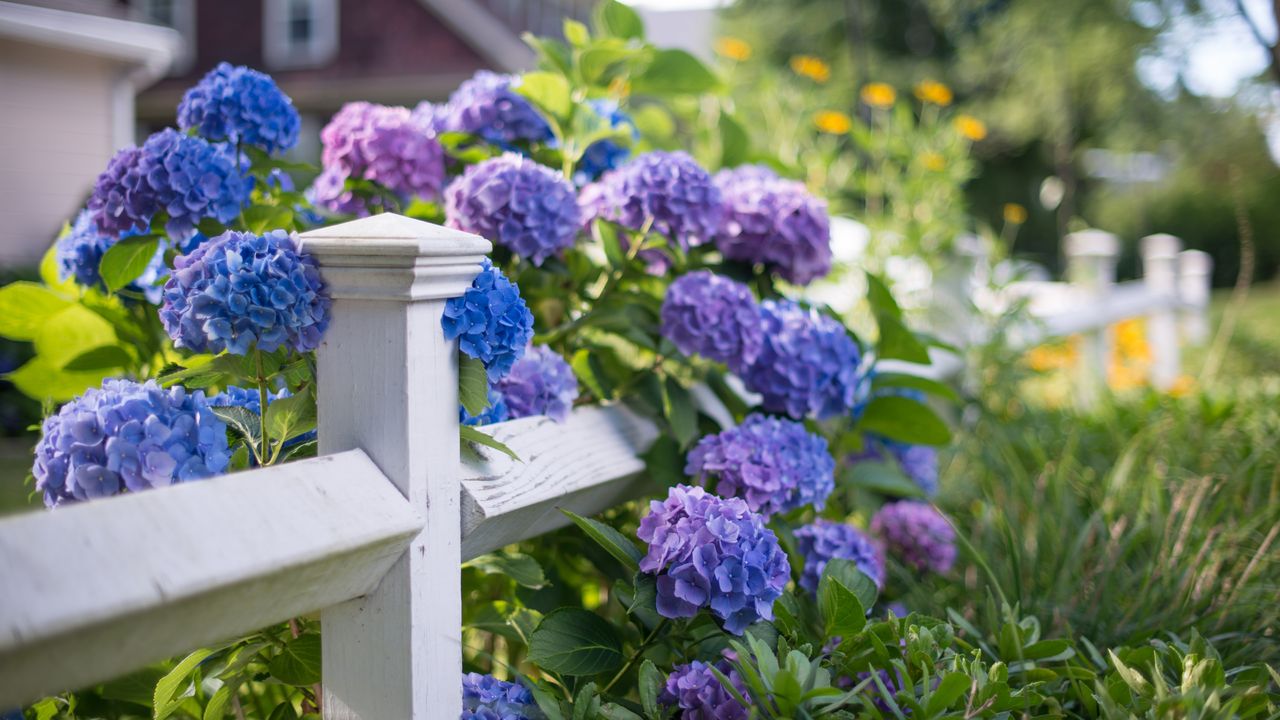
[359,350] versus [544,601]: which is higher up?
[359,350]

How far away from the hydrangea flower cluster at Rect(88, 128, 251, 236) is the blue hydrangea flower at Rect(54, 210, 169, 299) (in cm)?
14

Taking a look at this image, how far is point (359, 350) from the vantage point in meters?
0.98

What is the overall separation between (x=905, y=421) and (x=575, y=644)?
3.11ft

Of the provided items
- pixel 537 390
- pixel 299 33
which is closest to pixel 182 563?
pixel 537 390

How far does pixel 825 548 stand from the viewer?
1.54m

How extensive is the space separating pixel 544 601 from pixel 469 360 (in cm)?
54

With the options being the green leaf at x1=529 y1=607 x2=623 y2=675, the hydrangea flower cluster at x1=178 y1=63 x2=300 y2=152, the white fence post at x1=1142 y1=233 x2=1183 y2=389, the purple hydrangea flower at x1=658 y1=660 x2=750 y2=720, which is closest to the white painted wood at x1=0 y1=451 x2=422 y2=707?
the green leaf at x1=529 y1=607 x2=623 y2=675

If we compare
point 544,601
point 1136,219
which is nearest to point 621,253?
point 544,601

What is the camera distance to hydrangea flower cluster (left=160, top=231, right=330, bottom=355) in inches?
38.5

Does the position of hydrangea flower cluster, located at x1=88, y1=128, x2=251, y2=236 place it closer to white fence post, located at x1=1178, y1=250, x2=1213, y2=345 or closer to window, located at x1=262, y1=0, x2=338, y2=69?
white fence post, located at x1=1178, y1=250, x2=1213, y2=345

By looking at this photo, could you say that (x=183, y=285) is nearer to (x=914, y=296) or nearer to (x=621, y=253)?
(x=621, y=253)

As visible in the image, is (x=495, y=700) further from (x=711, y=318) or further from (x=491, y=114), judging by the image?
(x=491, y=114)

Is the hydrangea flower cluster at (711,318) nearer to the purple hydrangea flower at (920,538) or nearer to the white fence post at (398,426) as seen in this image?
the white fence post at (398,426)

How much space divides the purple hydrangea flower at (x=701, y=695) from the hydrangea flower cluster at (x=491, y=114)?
3.22 ft
